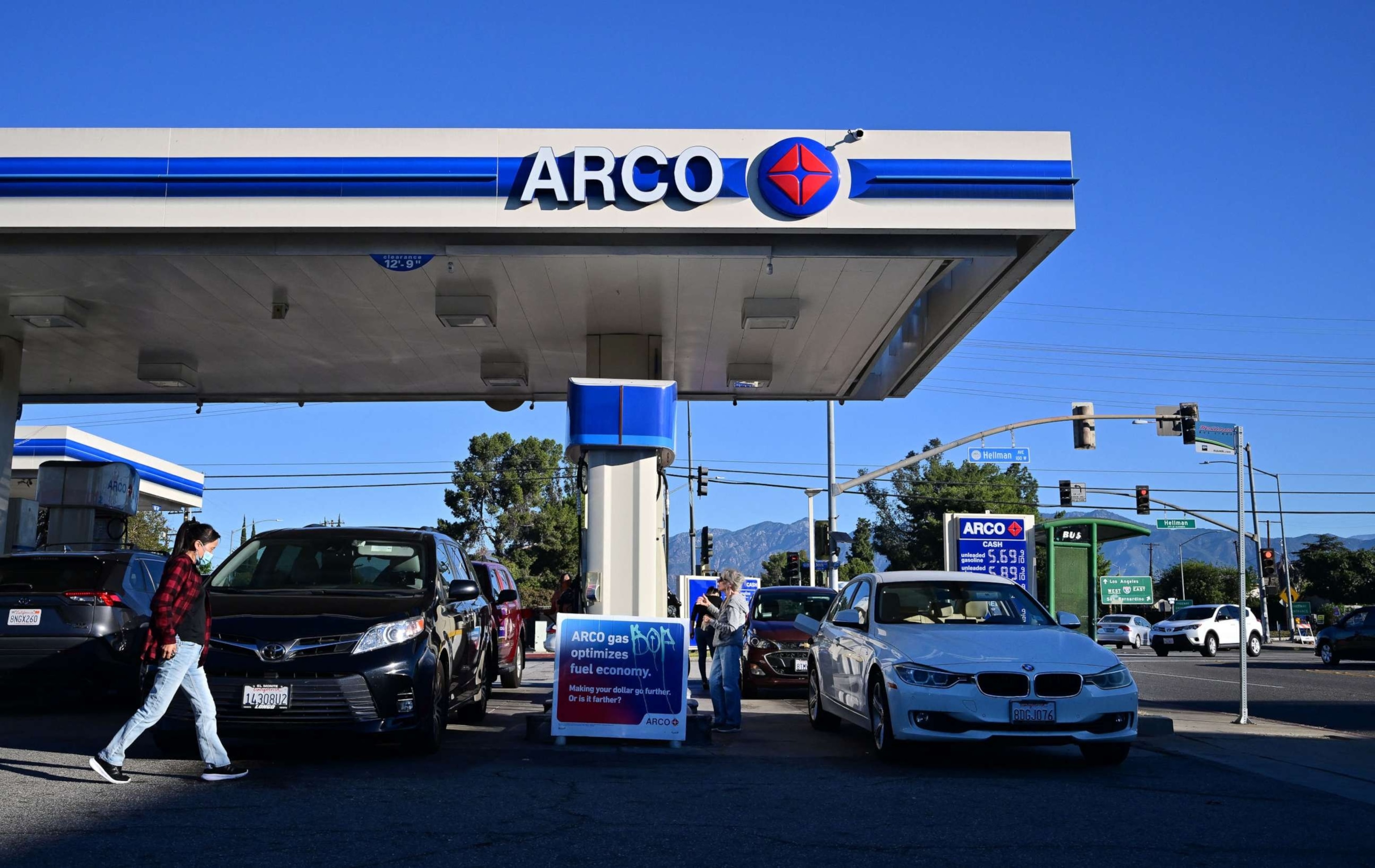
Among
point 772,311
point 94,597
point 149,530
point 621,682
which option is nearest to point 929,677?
point 621,682

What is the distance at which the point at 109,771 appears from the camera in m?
7.70

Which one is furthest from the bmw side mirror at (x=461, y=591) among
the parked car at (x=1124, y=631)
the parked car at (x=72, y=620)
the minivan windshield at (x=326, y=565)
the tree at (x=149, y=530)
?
the tree at (x=149, y=530)

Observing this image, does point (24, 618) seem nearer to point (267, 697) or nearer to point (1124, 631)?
point (267, 697)

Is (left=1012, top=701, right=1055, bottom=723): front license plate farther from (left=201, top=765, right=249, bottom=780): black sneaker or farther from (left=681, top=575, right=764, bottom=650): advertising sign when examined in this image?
(left=681, top=575, right=764, bottom=650): advertising sign

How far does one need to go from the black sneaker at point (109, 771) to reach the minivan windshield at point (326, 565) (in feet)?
7.28

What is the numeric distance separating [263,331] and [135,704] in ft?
15.3

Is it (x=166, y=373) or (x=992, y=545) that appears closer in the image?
(x=166, y=373)

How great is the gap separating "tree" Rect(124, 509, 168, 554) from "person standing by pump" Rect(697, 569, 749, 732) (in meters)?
43.8

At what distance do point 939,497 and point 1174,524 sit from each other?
4022cm

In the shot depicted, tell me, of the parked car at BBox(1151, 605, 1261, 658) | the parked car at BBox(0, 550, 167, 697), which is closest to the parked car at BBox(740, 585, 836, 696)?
the parked car at BBox(0, 550, 167, 697)

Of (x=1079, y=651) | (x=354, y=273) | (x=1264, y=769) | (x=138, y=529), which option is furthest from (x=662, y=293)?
(x=138, y=529)

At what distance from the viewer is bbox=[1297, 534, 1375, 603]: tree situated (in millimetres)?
75688

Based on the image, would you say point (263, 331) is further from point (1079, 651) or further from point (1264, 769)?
point (1264, 769)

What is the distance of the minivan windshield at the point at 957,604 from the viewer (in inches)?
420
